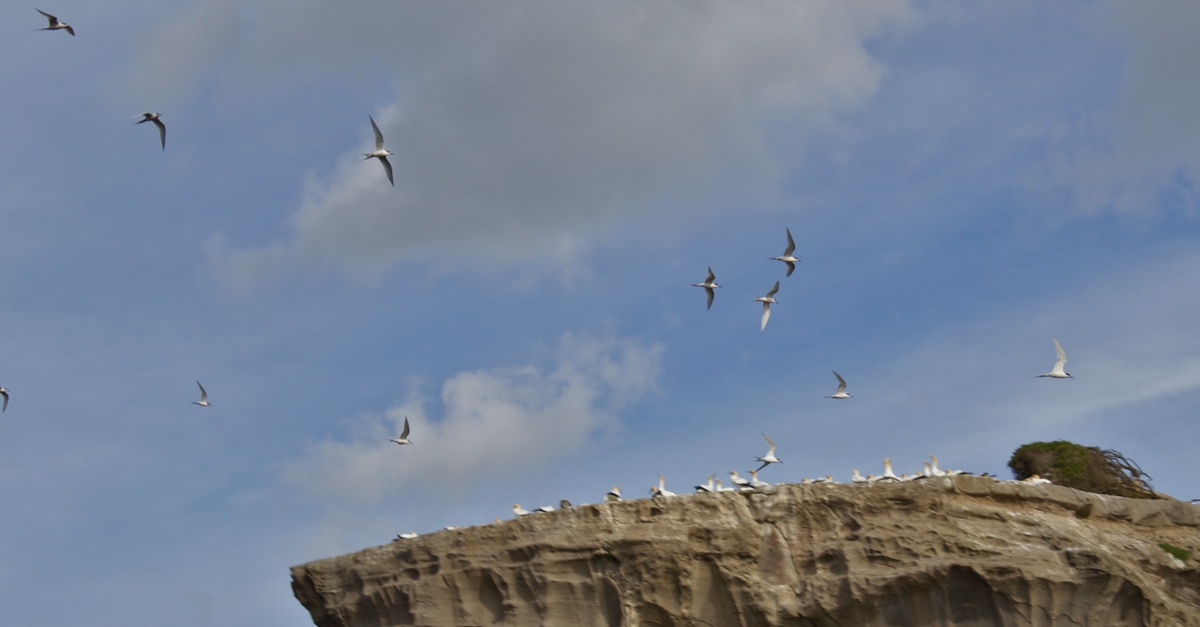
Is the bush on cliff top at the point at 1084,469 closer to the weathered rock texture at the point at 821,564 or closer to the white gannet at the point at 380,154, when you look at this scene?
the weathered rock texture at the point at 821,564

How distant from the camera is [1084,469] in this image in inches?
876

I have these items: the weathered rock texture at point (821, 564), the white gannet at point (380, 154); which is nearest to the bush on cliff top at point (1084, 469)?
the weathered rock texture at point (821, 564)

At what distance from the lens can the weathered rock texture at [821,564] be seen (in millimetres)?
16562

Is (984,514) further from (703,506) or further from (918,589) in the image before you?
(703,506)

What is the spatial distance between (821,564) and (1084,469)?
772 centimetres

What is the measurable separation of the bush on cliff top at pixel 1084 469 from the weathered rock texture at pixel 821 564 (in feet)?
11.2

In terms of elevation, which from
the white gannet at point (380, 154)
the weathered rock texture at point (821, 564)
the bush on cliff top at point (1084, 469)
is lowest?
the weathered rock texture at point (821, 564)

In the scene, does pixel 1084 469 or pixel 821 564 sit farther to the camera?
pixel 1084 469

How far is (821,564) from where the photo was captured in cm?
1734

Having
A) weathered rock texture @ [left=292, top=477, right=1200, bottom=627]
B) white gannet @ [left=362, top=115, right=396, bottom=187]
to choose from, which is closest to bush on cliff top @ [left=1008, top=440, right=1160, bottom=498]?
weathered rock texture @ [left=292, top=477, right=1200, bottom=627]

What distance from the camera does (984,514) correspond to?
17484 millimetres

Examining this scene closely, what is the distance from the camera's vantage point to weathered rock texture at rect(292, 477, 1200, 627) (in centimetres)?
1656

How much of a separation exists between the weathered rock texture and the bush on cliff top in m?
3.42

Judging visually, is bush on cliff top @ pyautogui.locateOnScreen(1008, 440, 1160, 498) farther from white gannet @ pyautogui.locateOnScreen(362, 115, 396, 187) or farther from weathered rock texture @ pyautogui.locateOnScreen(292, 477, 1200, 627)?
white gannet @ pyautogui.locateOnScreen(362, 115, 396, 187)
